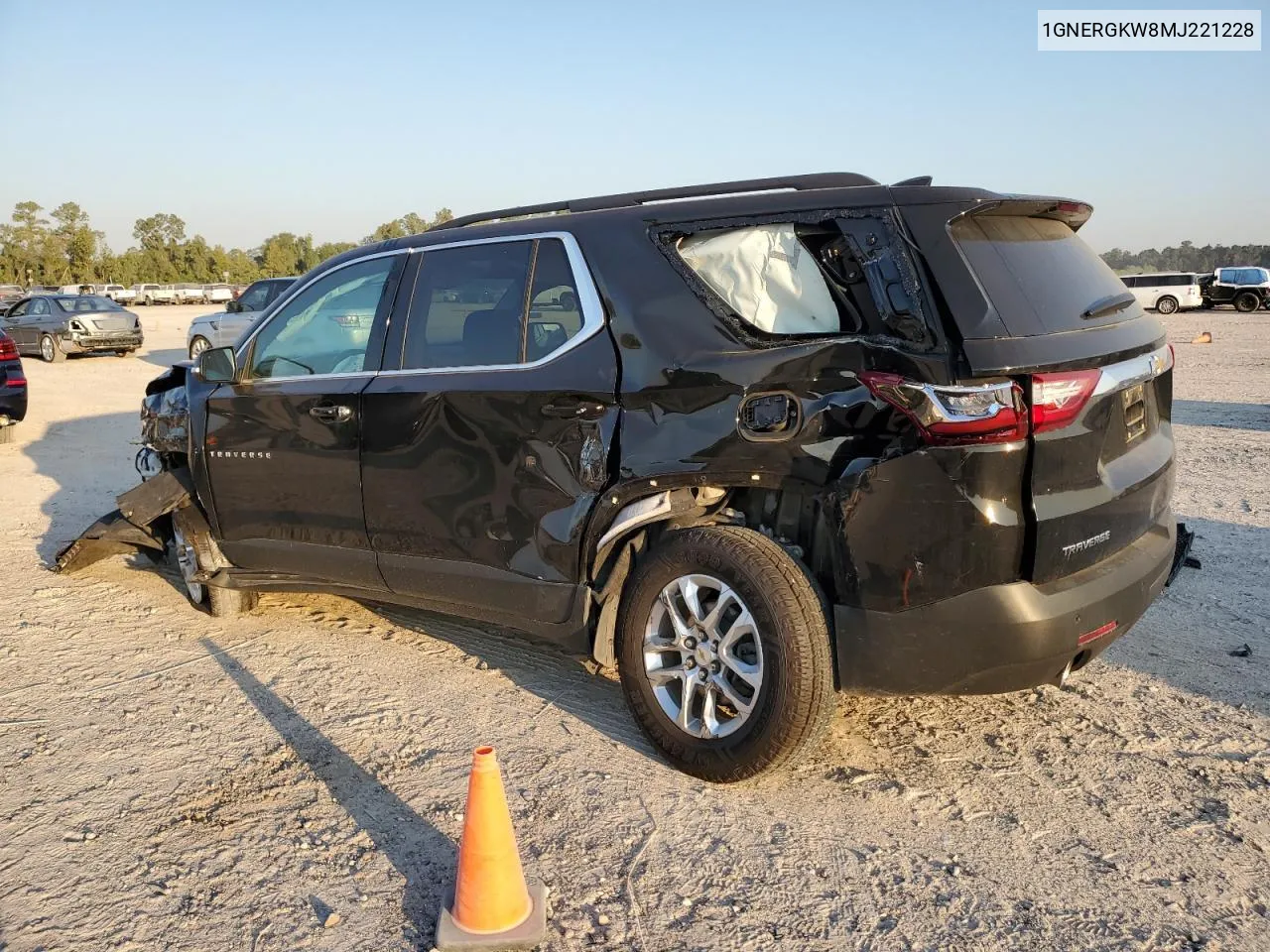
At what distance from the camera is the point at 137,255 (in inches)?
3979

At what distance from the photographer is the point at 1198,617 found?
4859mm

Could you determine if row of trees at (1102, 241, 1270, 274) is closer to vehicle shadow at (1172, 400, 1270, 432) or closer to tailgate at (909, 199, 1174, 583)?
vehicle shadow at (1172, 400, 1270, 432)

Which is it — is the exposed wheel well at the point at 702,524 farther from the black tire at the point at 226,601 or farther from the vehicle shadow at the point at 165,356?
the vehicle shadow at the point at 165,356

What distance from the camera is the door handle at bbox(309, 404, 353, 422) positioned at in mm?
4402

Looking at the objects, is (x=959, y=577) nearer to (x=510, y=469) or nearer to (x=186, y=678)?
(x=510, y=469)

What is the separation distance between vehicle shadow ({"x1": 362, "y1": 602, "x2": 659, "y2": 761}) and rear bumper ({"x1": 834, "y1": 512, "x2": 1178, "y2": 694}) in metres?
0.99

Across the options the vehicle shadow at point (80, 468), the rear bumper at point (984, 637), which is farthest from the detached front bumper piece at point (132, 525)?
the rear bumper at point (984, 637)

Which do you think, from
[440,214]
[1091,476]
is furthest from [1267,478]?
[440,214]

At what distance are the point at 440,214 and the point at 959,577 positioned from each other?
74.9 metres

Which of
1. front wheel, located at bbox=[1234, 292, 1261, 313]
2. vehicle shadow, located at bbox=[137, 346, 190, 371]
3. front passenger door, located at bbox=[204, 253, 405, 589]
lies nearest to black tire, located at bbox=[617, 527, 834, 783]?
front passenger door, located at bbox=[204, 253, 405, 589]

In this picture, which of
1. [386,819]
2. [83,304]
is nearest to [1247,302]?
[83,304]

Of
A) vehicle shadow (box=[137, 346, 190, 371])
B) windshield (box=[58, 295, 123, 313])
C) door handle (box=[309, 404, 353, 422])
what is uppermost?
windshield (box=[58, 295, 123, 313])

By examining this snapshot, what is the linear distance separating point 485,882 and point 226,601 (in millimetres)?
3298

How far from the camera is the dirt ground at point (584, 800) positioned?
273 cm
